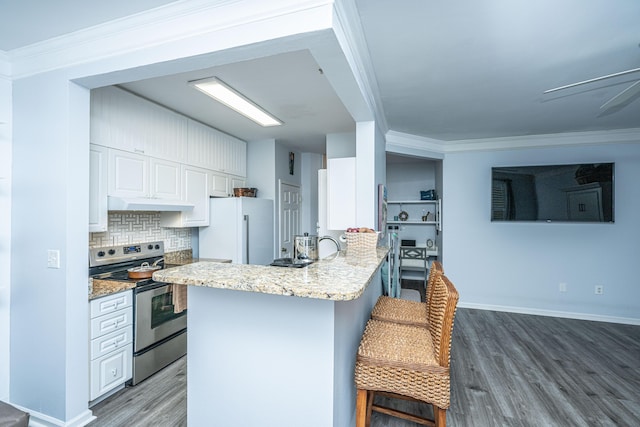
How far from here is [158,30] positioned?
1629mm

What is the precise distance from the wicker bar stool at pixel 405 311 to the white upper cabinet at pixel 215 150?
2.58 meters

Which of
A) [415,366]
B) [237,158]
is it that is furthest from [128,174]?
[415,366]

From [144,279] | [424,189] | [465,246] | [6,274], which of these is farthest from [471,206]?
[6,274]

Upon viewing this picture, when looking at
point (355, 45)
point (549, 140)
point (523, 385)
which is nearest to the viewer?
point (355, 45)

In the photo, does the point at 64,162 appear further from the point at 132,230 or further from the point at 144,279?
the point at 132,230

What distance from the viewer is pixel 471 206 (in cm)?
444

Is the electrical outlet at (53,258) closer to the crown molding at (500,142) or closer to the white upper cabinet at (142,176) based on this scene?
the white upper cabinet at (142,176)

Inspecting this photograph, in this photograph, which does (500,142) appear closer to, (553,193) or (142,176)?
(553,193)

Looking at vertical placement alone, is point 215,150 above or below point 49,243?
above

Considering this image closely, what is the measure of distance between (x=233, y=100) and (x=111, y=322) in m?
2.10

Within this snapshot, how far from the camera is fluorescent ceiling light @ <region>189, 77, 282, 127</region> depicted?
2.48m

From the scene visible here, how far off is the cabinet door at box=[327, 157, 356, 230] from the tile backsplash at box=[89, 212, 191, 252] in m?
1.93

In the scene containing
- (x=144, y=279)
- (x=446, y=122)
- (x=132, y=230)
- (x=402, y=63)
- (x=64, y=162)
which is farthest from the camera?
(x=446, y=122)

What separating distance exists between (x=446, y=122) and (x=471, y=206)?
1532 mm
